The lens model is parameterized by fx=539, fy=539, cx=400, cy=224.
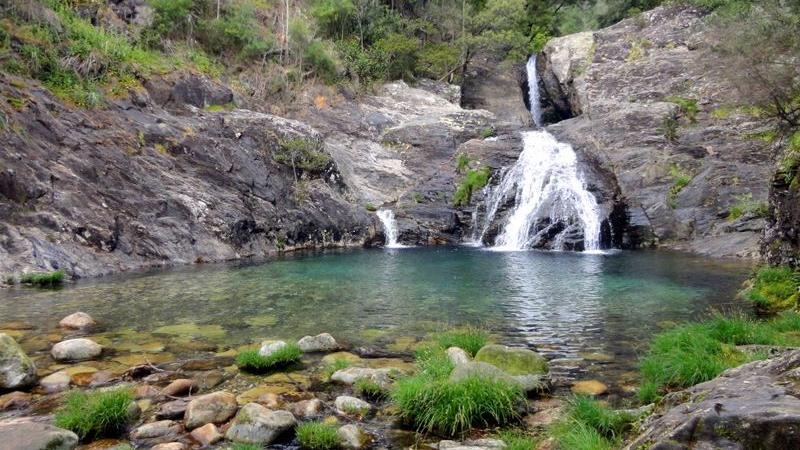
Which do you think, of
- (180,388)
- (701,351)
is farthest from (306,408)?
(701,351)

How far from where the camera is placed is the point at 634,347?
772 cm

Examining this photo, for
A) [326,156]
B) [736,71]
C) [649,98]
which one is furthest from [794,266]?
[649,98]

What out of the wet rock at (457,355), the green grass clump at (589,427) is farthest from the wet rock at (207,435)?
the green grass clump at (589,427)

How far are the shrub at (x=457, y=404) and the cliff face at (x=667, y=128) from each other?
16686 millimetres

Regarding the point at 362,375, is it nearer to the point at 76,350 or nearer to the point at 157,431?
the point at 157,431

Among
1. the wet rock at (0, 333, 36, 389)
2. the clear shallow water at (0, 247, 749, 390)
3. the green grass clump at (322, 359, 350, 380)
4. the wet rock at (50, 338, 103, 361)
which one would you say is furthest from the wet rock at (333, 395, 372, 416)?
the wet rock at (50, 338, 103, 361)

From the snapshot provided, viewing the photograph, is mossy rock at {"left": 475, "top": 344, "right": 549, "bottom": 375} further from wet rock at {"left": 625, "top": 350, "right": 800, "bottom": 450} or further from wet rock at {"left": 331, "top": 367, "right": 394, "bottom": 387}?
wet rock at {"left": 625, "top": 350, "right": 800, "bottom": 450}

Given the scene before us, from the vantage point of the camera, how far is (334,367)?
6.83m

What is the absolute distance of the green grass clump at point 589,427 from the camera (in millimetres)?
4223

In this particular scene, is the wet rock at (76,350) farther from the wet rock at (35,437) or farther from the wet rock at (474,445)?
the wet rock at (474,445)

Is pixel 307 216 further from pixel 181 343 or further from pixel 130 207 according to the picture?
pixel 181 343

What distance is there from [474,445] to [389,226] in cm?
2116

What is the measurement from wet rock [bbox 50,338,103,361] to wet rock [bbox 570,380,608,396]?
252 inches

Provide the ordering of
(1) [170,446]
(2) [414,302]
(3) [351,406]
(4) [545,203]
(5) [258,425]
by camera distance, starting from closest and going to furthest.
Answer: (1) [170,446] < (5) [258,425] < (3) [351,406] < (2) [414,302] < (4) [545,203]
